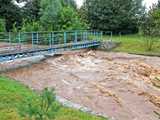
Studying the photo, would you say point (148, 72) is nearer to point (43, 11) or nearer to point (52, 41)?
point (52, 41)

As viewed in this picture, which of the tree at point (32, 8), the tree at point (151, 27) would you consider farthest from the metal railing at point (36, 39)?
the tree at point (32, 8)

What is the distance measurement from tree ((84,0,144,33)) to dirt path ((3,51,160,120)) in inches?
623

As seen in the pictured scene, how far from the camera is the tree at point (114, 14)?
41.5 m

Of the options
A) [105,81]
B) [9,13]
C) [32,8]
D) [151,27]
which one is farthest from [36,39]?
[32,8]

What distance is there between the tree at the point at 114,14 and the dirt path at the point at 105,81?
51.9 feet

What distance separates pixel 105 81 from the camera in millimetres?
17219

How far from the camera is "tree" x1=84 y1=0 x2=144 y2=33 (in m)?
41.5

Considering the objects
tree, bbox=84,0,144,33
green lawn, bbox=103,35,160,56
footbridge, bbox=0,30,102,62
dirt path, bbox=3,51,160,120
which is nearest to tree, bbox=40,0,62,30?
footbridge, bbox=0,30,102,62

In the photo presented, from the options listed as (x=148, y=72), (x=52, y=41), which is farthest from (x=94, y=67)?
(x=52, y=41)

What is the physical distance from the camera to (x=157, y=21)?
30812 mm

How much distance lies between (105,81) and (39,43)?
8292mm

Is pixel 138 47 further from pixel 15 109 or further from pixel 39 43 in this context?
pixel 15 109

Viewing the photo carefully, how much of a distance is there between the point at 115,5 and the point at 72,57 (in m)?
18.2

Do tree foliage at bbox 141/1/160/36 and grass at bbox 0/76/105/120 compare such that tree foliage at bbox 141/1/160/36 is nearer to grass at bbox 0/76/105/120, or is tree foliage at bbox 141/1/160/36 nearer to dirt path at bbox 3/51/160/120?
dirt path at bbox 3/51/160/120
